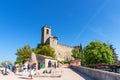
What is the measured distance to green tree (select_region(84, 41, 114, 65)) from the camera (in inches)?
2763

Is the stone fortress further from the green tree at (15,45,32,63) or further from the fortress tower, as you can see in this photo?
the green tree at (15,45,32,63)

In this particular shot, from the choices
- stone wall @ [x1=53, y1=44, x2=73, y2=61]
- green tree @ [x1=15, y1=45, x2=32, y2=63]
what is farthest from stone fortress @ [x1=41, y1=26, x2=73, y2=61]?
green tree @ [x1=15, y1=45, x2=32, y2=63]

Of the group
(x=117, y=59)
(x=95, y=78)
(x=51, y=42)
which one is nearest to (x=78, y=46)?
(x=51, y=42)

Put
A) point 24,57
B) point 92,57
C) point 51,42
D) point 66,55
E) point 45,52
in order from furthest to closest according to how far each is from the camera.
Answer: point 66,55 < point 51,42 < point 45,52 < point 24,57 < point 92,57

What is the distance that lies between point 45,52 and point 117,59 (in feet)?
100

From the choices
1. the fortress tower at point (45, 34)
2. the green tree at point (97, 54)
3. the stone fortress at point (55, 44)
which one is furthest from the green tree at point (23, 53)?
the fortress tower at point (45, 34)

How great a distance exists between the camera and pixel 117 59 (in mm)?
93375

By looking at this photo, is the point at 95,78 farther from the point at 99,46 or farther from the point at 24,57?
the point at 24,57

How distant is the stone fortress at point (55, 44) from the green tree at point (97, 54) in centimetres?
3422

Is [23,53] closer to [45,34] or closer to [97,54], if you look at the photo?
[97,54]

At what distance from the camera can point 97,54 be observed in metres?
70.6

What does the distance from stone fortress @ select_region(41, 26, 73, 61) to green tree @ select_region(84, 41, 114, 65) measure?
112 ft

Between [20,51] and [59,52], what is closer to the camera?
[20,51]

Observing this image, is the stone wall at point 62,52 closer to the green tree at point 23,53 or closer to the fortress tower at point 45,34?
the fortress tower at point 45,34
